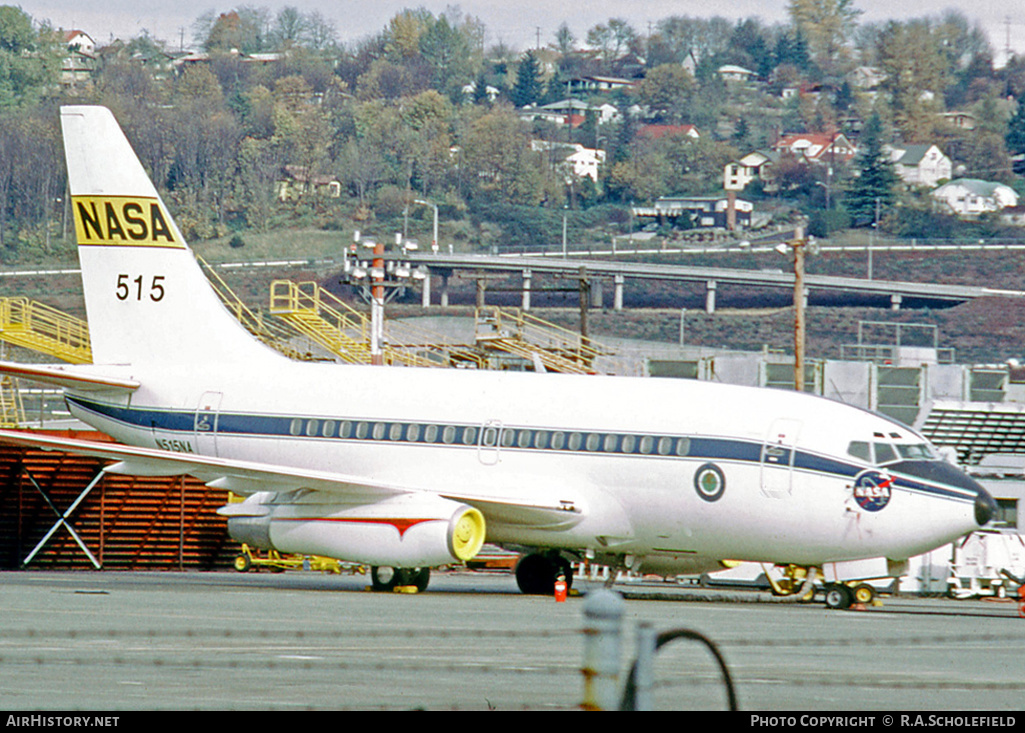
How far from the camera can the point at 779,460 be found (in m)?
24.1

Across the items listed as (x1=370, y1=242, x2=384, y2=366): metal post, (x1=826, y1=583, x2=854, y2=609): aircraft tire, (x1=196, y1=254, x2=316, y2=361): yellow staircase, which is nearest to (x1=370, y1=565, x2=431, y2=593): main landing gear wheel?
(x1=826, y1=583, x2=854, y2=609): aircraft tire

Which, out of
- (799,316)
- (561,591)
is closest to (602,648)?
(561,591)

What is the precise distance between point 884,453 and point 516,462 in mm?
5848

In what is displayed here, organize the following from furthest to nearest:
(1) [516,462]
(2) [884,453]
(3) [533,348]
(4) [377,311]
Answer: (3) [533,348], (4) [377,311], (1) [516,462], (2) [884,453]

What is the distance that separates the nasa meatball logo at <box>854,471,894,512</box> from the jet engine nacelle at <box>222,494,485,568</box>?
226 inches

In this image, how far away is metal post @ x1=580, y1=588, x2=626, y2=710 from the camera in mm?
7656

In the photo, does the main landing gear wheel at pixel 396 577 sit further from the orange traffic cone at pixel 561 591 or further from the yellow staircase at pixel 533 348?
the yellow staircase at pixel 533 348

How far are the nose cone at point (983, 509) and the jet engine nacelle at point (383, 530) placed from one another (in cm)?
736

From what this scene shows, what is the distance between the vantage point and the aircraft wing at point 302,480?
25266 mm

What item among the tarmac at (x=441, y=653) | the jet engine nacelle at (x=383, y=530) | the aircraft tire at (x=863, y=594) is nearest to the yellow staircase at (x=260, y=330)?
the jet engine nacelle at (x=383, y=530)

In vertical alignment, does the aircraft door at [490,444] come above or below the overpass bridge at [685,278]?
above

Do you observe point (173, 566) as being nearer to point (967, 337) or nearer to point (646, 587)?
point (646, 587)

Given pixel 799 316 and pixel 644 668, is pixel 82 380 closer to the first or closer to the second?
pixel 799 316

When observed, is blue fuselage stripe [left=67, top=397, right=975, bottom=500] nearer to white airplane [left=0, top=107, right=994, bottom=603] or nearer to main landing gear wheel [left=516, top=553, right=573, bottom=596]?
white airplane [left=0, top=107, right=994, bottom=603]
